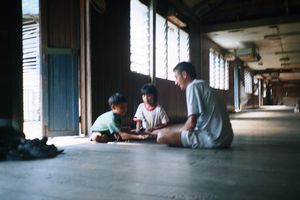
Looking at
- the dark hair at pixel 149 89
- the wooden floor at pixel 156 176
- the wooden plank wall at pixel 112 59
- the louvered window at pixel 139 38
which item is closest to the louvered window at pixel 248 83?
the louvered window at pixel 139 38

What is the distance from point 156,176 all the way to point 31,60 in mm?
7970

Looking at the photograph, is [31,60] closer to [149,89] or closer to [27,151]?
[149,89]

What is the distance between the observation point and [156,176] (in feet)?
7.19

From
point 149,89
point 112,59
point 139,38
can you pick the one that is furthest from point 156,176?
point 139,38

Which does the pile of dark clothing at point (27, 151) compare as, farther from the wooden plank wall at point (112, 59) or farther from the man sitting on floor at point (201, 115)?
the wooden plank wall at point (112, 59)

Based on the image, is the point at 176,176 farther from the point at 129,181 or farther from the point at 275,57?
the point at 275,57

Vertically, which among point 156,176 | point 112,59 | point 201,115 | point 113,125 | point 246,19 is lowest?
point 156,176

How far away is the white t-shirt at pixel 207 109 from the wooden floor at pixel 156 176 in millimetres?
249

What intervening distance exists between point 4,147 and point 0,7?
2.04 metres

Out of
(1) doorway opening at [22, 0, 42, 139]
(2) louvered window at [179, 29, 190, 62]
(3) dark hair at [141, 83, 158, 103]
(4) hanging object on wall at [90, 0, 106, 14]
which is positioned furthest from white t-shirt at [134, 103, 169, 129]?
(2) louvered window at [179, 29, 190, 62]

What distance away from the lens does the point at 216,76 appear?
13805mm

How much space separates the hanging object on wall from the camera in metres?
5.73

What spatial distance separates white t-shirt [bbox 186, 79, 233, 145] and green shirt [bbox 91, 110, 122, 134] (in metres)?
1.13

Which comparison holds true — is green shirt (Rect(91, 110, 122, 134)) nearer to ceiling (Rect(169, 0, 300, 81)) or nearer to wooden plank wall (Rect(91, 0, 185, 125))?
wooden plank wall (Rect(91, 0, 185, 125))
